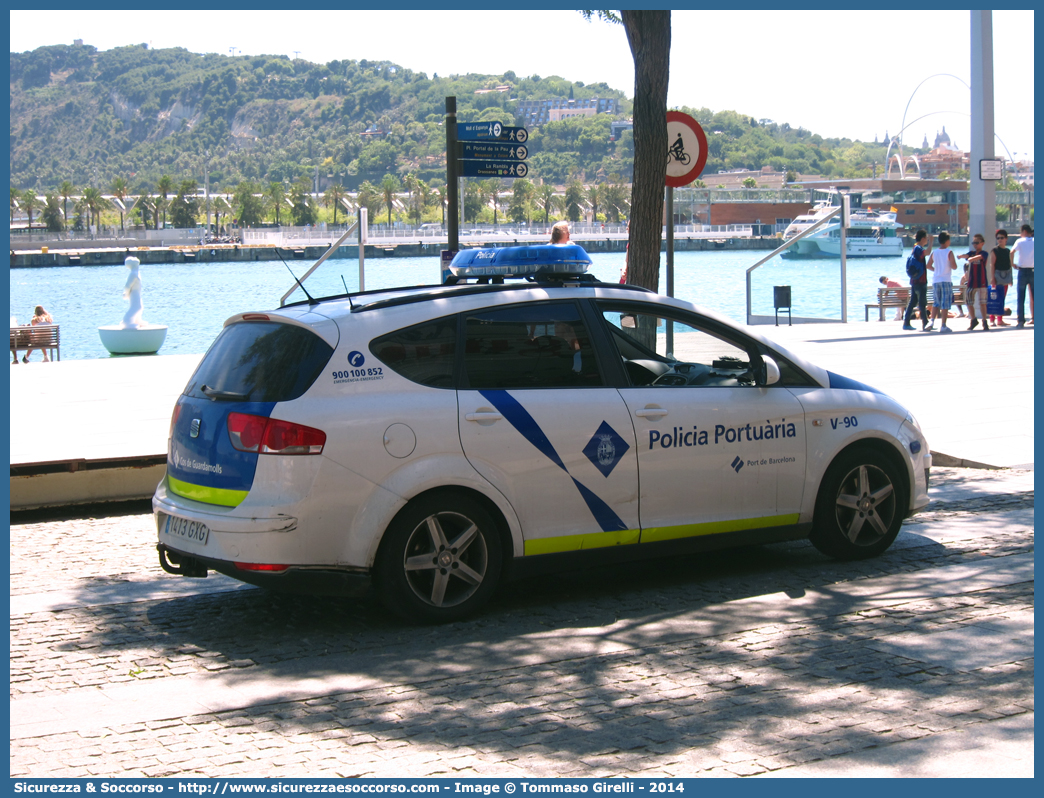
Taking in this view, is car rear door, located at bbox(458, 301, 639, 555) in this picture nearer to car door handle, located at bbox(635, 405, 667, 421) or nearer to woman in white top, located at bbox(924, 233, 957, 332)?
car door handle, located at bbox(635, 405, 667, 421)

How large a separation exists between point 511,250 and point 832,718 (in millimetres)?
3167

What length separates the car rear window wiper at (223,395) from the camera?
5.34 metres

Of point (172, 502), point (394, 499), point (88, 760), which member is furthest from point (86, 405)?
point (88, 760)

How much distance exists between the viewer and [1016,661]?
194 inches

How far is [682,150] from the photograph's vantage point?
415 inches

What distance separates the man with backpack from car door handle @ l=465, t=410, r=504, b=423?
16656 mm

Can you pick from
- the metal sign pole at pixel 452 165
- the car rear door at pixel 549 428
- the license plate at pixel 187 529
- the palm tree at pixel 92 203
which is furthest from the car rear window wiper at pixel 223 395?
the palm tree at pixel 92 203

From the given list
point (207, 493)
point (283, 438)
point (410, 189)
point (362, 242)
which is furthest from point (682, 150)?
point (410, 189)

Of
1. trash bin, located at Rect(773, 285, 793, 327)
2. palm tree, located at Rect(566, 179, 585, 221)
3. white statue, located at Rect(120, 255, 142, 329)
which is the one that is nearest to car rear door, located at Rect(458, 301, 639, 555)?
trash bin, located at Rect(773, 285, 793, 327)

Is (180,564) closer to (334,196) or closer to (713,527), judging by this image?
(713,527)

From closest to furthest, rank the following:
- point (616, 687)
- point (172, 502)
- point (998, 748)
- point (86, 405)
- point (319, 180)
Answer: point (998, 748), point (616, 687), point (172, 502), point (86, 405), point (319, 180)

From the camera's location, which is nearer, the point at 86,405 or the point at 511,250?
the point at 511,250

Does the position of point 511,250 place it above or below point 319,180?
below

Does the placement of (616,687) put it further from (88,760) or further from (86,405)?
(86,405)
